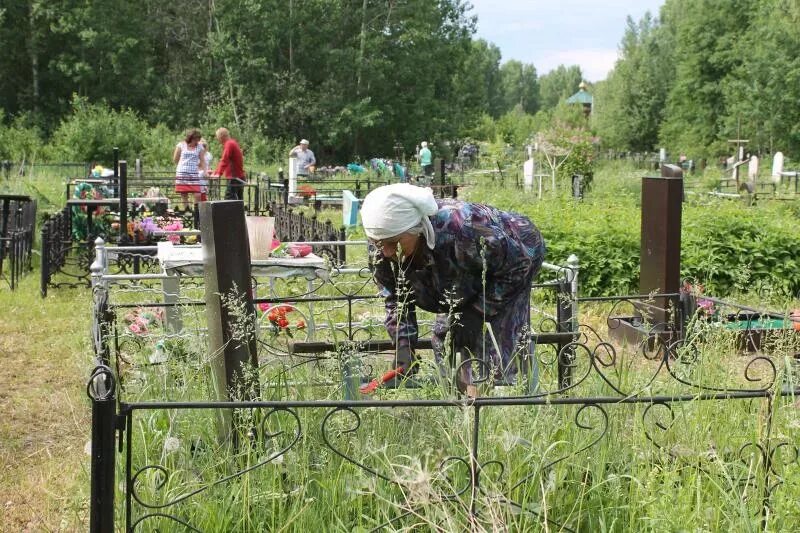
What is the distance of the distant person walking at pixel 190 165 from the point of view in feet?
46.2

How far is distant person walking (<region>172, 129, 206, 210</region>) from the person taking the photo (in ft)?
46.2

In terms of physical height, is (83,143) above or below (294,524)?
above

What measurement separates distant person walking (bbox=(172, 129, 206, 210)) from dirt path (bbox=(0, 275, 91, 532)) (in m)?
5.31

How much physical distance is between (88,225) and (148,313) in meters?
7.55

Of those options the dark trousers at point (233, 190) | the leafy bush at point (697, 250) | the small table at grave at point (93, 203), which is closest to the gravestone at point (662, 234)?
A: the leafy bush at point (697, 250)

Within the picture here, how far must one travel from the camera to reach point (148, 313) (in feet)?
16.3

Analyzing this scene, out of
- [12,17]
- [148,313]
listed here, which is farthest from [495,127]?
[148,313]

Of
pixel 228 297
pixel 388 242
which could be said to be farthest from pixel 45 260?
pixel 228 297

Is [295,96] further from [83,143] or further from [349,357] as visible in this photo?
[349,357]

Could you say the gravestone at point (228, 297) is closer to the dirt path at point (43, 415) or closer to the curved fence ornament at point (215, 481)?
the curved fence ornament at point (215, 481)

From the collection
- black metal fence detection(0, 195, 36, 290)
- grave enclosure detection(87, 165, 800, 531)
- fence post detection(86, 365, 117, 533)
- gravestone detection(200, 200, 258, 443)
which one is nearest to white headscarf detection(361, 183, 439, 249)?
grave enclosure detection(87, 165, 800, 531)

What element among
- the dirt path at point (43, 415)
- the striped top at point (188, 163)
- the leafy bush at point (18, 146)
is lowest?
the dirt path at point (43, 415)

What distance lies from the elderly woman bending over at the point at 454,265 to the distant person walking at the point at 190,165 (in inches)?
414

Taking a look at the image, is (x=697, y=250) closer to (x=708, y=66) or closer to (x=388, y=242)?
(x=388, y=242)
